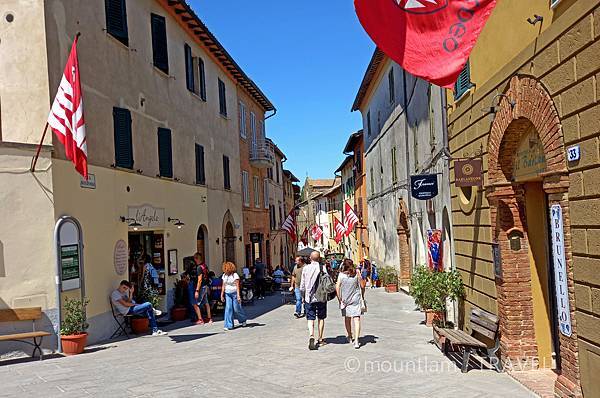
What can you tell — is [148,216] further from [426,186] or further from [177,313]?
[426,186]

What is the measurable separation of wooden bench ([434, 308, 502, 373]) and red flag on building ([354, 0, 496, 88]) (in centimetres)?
425

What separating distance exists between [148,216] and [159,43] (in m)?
5.11

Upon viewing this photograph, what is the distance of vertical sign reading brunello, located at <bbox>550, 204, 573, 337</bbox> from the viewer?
6750mm

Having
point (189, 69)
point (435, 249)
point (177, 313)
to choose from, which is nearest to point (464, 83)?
point (435, 249)

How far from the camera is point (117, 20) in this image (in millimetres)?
14445

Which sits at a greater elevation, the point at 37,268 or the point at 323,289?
the point at 37,268

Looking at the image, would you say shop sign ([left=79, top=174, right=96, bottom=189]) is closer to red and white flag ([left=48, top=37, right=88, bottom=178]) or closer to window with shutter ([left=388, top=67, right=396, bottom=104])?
red and white flag ([left=48, top=37, right=88, bottom=178])

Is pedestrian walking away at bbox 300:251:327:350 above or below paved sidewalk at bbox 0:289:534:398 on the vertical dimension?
above

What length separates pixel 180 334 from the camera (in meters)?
13.7

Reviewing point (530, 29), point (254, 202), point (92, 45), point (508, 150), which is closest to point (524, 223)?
point (508, 150)

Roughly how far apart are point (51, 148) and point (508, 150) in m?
7.92

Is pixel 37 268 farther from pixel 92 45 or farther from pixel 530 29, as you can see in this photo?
pixel 530 29

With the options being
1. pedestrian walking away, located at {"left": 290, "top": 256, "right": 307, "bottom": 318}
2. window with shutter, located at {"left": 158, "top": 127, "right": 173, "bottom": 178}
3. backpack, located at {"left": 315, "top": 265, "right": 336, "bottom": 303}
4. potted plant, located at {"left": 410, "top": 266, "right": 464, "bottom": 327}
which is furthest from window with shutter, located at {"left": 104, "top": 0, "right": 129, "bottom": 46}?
potted plant, located at {"left": 410, "top": 266, "right": 464, "bottom": 327}

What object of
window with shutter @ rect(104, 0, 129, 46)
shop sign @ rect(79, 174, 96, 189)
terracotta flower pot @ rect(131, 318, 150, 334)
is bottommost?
terracotta flower pot @ rect(131, 318, 150, 334)
